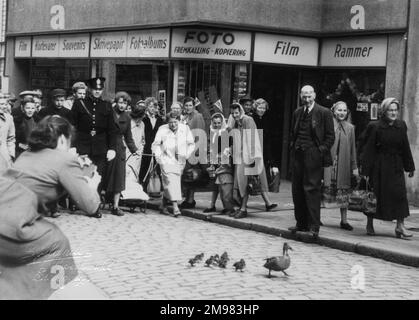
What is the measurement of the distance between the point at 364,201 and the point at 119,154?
4254 millimetres

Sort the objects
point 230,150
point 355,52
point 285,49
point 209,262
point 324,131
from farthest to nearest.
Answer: point 285,49 → point 355,52 → point 230,150 → point 324,131 → point 209,262

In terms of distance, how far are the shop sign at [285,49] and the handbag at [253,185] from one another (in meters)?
4.73

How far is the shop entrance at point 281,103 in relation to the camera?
1830 cm

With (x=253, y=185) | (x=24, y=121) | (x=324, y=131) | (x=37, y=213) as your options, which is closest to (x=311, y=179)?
(x=324, y=131)

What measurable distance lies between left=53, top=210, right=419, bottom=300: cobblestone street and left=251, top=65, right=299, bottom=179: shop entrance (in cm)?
671

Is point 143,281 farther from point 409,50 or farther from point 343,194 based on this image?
point 409,50

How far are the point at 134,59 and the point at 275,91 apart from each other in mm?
3386

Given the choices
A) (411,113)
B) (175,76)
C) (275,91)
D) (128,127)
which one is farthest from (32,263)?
(275,91)

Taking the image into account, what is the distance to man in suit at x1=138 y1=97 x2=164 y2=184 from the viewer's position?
14.9 meters

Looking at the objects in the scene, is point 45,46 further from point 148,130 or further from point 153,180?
point 153,180

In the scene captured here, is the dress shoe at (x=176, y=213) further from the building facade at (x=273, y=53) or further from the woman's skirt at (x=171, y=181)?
the building facade at (x=273, y=53)

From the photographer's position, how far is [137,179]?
14039 millimetres

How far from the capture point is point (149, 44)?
1842 centimetres

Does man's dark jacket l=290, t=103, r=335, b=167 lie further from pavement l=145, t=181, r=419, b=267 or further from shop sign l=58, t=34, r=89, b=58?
shop sign l=58, t=34, r=89, b=58
